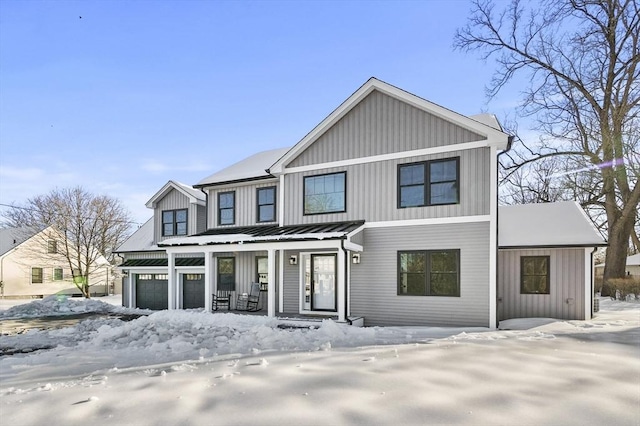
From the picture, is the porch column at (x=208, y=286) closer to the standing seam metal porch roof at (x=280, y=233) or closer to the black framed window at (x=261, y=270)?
the standing seam metal porch roof at (x=280, y=233)

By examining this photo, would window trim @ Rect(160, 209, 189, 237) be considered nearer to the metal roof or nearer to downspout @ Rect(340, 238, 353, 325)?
the metal roof

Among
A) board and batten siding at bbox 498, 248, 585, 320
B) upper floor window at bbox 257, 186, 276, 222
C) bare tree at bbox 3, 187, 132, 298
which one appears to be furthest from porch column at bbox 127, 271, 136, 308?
board and batten siding at bbox 498, 248, 585, 320

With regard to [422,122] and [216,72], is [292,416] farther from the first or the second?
[216,72]

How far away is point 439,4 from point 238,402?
12.4 m

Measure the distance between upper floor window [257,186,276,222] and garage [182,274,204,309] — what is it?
4213 millimetres

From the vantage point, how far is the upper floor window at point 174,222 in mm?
17797

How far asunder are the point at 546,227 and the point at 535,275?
5.75 ft

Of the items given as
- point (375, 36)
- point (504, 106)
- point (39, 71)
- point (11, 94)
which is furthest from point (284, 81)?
point (504, 106)

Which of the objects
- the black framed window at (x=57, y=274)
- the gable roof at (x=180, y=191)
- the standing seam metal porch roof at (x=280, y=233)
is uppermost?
the gable roof at (x=180, y=191)

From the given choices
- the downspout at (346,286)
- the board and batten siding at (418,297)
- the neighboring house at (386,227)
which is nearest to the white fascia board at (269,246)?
the neighboring house at (386,227)

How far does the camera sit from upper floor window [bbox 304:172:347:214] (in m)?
12.3

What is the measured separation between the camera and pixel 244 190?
49.3 ft

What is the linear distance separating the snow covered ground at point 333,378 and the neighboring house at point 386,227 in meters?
1.52

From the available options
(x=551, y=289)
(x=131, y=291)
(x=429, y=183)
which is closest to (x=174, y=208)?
(x=131, y=291)
